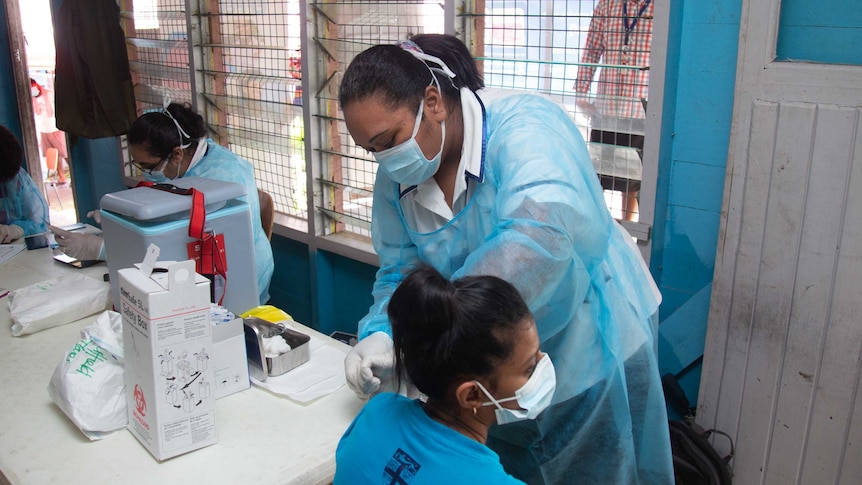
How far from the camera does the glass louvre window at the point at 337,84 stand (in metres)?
2.78

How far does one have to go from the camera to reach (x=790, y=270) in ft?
6.23

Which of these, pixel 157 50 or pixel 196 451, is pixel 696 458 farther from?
pixel 157 50

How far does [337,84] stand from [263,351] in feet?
5.61

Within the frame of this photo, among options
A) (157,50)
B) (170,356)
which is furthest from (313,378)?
(157,50)

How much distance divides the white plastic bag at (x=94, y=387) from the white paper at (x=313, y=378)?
12.0 inches

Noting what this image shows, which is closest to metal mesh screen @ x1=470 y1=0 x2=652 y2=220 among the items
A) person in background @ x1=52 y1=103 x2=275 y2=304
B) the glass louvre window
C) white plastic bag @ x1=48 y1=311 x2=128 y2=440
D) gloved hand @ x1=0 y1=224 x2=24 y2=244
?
the glass louvre window

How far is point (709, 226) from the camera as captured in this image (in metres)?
2.11

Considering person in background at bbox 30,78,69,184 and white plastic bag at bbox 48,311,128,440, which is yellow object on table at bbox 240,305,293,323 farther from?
person in background at bbox 30,78,69,184

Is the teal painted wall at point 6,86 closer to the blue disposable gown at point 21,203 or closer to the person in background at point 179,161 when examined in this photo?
the blue disposable gown at point 21,203

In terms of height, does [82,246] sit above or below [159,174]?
below

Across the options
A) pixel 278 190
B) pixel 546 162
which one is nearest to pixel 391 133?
pixel 546 162

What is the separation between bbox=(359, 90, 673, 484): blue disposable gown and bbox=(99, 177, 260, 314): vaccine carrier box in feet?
1.59

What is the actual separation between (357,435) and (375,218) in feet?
2.17

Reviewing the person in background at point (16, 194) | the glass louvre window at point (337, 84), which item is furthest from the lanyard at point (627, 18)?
the person in background at point (16, 194)
